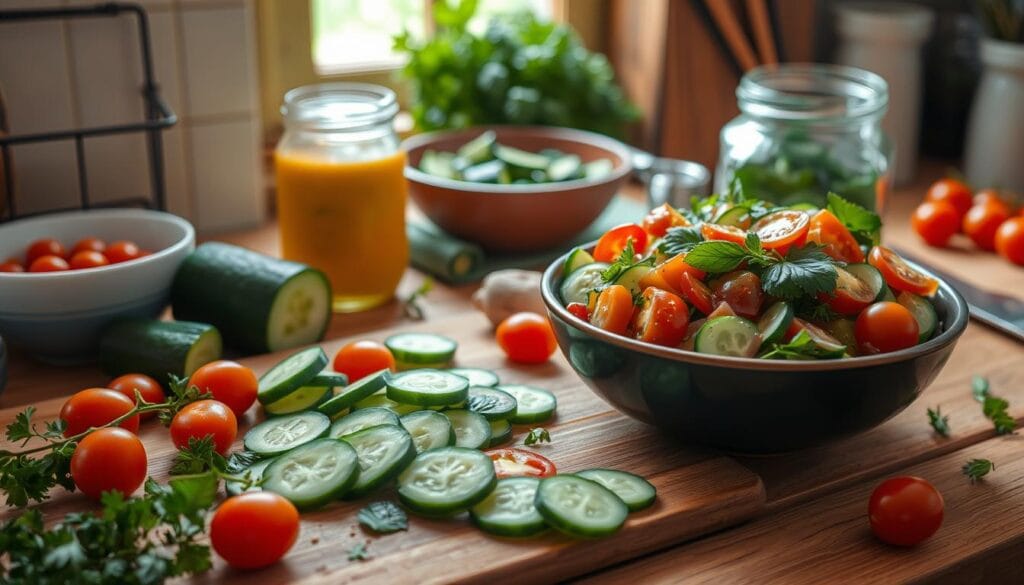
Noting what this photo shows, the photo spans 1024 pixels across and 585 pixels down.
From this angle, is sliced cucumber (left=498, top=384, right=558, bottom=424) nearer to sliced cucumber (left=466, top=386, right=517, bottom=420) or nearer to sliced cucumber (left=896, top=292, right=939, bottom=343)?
sliced cucumber (left=466, top=386, right=517, bottom=420)

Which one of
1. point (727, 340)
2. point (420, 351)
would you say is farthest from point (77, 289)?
point (727, 340)

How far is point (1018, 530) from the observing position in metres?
1.06

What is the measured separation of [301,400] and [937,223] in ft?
4.01

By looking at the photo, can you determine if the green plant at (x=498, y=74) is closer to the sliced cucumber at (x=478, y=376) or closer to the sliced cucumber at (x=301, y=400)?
the sliced cucumber at (x=478, y=376)

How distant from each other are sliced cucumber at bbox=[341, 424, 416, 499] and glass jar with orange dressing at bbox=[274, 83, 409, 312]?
0.50 meters

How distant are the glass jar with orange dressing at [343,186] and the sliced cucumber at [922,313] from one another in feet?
2.45

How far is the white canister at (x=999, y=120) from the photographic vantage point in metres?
2.09

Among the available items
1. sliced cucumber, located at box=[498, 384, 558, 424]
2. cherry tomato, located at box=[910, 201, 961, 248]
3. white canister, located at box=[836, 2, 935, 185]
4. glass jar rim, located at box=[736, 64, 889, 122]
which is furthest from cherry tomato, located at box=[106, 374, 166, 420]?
white canister, located at box=[836, 2, 935, 185]

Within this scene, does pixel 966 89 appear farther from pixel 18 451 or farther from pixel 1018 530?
pixel 18 451

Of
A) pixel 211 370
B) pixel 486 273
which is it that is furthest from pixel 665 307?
pixel 486 273

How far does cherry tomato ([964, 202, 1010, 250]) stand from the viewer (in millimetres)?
1865

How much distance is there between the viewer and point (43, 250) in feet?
4.62

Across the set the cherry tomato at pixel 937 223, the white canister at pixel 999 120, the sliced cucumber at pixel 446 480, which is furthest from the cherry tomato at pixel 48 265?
the white canister at pixel 999 120

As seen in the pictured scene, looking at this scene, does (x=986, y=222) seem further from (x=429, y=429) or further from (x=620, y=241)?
(x=429, y=429)
